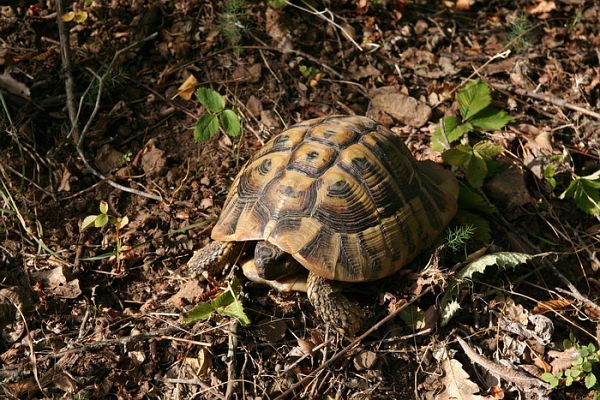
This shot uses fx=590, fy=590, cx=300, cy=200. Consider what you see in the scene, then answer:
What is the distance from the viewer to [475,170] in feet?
12.7

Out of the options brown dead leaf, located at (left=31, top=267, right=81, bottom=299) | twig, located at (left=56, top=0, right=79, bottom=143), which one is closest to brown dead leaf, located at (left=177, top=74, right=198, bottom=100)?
twig, located at (left=56, top=0, right=79, bottom=143)

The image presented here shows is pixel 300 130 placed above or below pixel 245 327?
above

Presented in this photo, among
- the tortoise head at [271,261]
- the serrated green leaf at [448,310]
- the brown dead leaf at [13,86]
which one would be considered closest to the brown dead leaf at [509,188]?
the serrated green leaf at [448,310]

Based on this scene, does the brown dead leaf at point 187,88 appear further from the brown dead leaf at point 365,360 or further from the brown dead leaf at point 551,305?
the brown dead leaf at point 551,305

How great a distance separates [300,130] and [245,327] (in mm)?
1176

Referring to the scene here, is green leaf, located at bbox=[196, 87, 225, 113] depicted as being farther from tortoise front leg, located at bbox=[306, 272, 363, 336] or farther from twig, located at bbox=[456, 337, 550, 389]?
twig, located at bbox=[456, 337, 550, 389]

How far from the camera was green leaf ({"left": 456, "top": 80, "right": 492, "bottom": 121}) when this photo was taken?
4102 millimetres

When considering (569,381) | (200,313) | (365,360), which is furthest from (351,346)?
(569,381)

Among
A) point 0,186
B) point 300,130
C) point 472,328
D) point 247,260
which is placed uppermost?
point 300,130

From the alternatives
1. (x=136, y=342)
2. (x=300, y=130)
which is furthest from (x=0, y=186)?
(x=300, y=130)

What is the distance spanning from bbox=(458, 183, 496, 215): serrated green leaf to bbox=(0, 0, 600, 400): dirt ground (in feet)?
0.05

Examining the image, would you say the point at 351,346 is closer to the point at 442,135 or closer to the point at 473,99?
the point at 442,135

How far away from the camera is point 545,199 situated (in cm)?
408

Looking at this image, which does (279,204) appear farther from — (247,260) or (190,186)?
(190,186)
